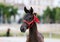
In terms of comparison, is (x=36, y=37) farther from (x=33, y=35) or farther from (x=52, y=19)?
(x=52, y=19)

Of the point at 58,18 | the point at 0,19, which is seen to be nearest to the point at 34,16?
the point at 58,18

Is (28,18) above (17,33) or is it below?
above

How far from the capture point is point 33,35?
336 inches

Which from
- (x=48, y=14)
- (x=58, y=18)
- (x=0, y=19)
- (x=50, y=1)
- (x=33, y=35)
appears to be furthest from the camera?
(x=50, y=1)

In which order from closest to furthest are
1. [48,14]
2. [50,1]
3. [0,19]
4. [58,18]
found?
[58,18] < [48,14] < [0,19] < [50,1]

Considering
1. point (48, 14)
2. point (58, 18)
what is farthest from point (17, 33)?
point (48, 14)

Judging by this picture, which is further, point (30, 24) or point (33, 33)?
point (33, 33)

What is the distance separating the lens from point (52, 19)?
179 feet

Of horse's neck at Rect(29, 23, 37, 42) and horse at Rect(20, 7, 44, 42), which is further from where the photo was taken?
horse's neck at Rect(29, 23, 37, 42)

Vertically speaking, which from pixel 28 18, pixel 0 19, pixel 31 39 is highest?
pixel 28 18

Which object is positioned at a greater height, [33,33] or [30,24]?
[30,24]

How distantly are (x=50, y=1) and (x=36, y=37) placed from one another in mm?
68951

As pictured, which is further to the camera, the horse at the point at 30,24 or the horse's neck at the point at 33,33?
the horse's neck at the point at 33,33

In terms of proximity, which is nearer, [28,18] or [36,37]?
[28,18]
